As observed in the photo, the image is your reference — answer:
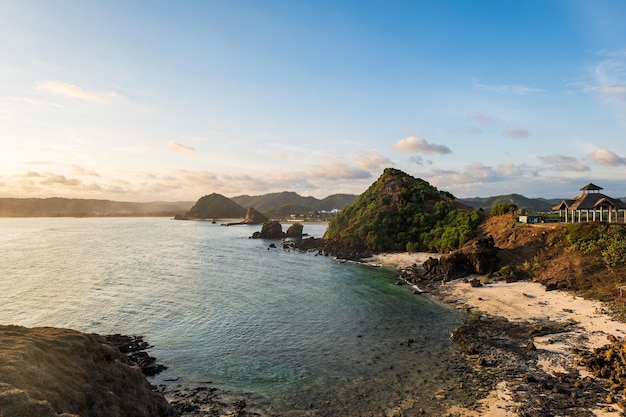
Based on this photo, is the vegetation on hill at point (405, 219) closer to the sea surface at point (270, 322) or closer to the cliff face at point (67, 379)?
the sea surface at point (270, 322)

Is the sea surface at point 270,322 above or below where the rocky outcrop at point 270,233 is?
below

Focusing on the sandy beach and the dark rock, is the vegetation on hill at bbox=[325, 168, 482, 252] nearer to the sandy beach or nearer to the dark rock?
the dark rock

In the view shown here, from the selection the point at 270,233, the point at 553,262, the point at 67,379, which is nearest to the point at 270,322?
the point at 67,379

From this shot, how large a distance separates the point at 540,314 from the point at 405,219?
58.7 metres

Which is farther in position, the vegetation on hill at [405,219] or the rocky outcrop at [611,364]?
the vegetation on hill at [405,219]

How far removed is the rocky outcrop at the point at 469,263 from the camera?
198 feet

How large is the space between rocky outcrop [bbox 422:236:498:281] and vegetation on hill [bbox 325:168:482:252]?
16.4m

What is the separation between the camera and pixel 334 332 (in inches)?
1510

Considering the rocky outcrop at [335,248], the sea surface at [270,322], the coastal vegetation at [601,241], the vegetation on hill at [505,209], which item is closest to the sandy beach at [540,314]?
the sea surface at [270,322]

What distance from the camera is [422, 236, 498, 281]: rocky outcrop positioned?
2376 inches

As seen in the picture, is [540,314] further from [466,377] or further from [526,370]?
[466,377]

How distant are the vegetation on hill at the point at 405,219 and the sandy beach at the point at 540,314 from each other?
28175 millimetres

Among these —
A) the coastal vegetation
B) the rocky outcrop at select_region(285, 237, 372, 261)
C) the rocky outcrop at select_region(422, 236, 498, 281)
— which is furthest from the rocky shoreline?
the rocky outcrop at select_region(285, 237, 372, 261)

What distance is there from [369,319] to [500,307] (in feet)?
54.2
